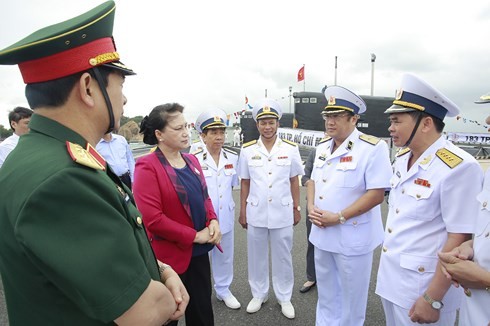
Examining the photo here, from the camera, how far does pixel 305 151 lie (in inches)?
409

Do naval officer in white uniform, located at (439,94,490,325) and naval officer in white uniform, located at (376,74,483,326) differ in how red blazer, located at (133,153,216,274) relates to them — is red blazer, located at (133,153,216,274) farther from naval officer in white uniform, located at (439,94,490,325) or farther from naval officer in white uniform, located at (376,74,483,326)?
naval officer in white uniform, located at (439,94,490,325)

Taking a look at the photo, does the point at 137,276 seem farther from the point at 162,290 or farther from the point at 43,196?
the point at 43,196

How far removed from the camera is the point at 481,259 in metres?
1.35

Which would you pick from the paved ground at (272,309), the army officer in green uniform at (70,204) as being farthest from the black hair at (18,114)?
the army officer in green uniform at (70,204)

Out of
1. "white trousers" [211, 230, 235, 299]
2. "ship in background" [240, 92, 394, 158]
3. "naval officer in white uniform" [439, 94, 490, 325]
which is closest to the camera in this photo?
"naval officer in white uniform" [439, 94, 490, 325]

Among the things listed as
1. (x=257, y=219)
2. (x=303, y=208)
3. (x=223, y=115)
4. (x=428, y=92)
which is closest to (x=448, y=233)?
(x=428, y=92)

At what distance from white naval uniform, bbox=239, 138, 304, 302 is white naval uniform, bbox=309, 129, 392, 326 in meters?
0.61

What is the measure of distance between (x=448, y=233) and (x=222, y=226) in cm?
217

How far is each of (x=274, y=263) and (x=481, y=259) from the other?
2107mm

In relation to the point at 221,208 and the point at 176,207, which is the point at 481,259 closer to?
the point at 176,207

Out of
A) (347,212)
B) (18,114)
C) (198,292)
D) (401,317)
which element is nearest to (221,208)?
(198,292)

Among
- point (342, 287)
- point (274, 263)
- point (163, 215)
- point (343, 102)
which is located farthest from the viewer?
point (274, 263)

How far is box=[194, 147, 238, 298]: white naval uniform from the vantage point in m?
3.26

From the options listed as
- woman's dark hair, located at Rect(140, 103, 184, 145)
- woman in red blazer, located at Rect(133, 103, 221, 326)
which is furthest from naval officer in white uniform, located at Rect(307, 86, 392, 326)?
woman's dark hair, located at Rect(140, 103, 184, 145)
